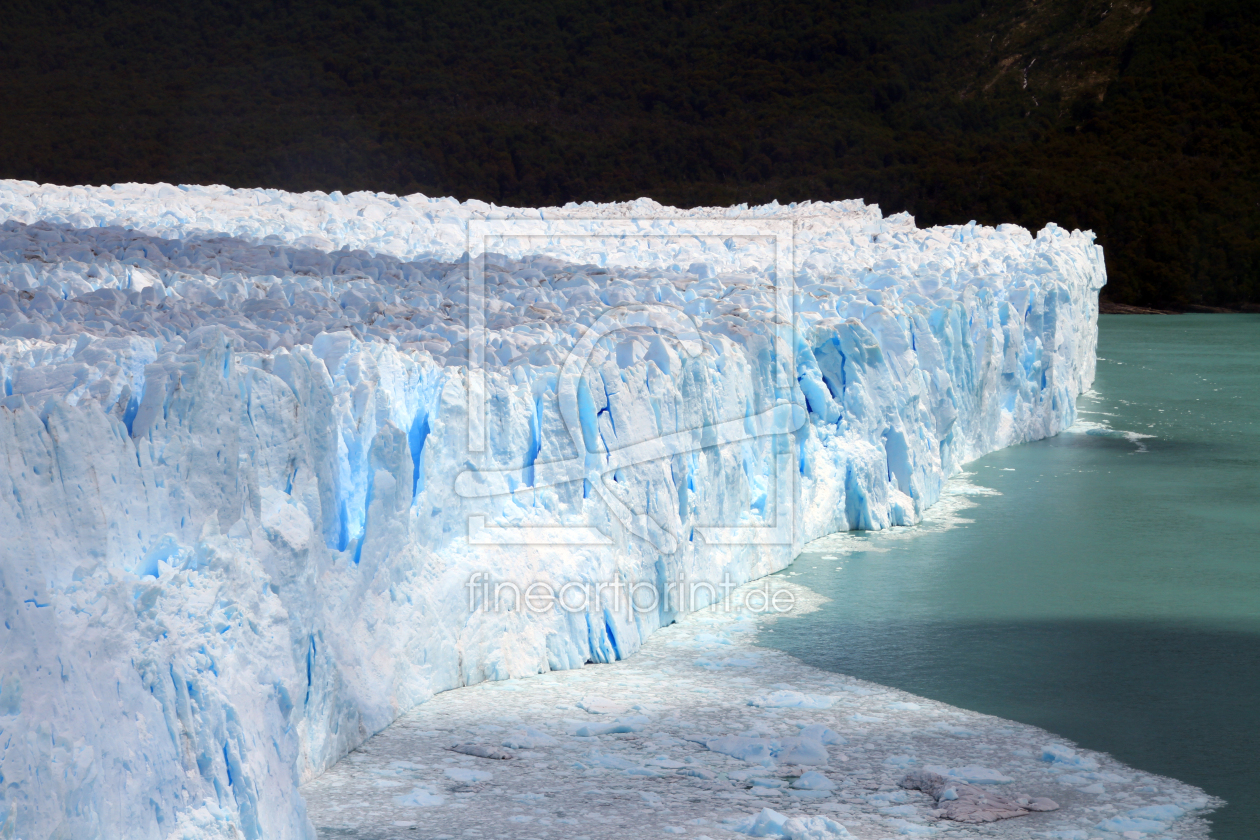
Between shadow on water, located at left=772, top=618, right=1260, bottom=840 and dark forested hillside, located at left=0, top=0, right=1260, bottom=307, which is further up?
dark forested hillside, located at left=0, top=0, right=1260, bottom=307

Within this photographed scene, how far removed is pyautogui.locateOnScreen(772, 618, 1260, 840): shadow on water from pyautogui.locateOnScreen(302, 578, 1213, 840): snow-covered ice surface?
15 cm

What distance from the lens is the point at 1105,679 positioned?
4.95m

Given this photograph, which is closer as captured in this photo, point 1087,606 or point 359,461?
point 359,461

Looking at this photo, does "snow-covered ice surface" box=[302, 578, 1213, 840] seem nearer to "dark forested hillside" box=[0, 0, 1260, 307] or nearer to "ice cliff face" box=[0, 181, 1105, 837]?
"ice cliff face" box=[0, 181, 1105, 837]

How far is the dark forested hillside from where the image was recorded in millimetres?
31266

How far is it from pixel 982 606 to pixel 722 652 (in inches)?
60.5

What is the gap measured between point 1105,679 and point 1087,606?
41.6 inches

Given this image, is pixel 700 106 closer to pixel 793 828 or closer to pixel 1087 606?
pixel 1087 606

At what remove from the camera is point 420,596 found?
14.1 ft

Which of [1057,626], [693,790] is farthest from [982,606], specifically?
[693,790]
